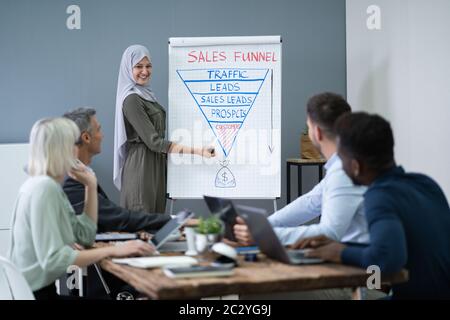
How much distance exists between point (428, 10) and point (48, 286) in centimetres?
262

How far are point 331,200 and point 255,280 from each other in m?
0.54

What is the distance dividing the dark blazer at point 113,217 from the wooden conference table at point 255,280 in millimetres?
847

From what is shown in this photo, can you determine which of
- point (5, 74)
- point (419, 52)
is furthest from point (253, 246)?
point (5, 74)

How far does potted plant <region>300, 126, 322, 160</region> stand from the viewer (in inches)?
175

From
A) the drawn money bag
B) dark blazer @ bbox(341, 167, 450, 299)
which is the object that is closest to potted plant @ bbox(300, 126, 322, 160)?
the drawn money bag

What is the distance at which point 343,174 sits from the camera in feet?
6.49

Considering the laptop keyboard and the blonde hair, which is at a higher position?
the blonde hair

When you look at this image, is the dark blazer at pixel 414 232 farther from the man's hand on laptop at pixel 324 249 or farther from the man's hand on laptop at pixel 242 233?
the man's hand on laptop at pixel 242 233

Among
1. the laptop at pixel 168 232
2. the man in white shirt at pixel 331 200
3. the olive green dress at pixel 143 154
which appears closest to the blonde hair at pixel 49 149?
the laptop at pixel 168 232

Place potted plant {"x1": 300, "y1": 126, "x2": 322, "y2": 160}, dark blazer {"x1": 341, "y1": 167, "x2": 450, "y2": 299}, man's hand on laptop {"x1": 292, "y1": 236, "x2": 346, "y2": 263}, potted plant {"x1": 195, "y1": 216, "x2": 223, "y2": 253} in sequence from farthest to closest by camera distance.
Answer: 1. potted plant {"x1": 300, "y1": 126, "x2": 322, "y2": 160}
2. potted plant {"x1": 195, "y1": 216, "x2": 223, "y2": 253}
3. man's hand on laptop {"x1": 292, "y1": 236, "x2": 346, "y2": 263}
4. dark blazer {"x1": 341, "y1": 167, "x2": 450, "y2": 299}

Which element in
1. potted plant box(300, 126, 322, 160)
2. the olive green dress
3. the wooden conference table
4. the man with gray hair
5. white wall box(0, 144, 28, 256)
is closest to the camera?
the wooden conference table

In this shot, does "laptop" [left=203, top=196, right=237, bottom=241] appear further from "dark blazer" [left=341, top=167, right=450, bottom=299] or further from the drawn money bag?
the drawn money bag

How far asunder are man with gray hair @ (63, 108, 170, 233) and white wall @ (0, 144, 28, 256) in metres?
1.84

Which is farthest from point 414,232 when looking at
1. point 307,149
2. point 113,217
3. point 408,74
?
Answer: point 307,149
